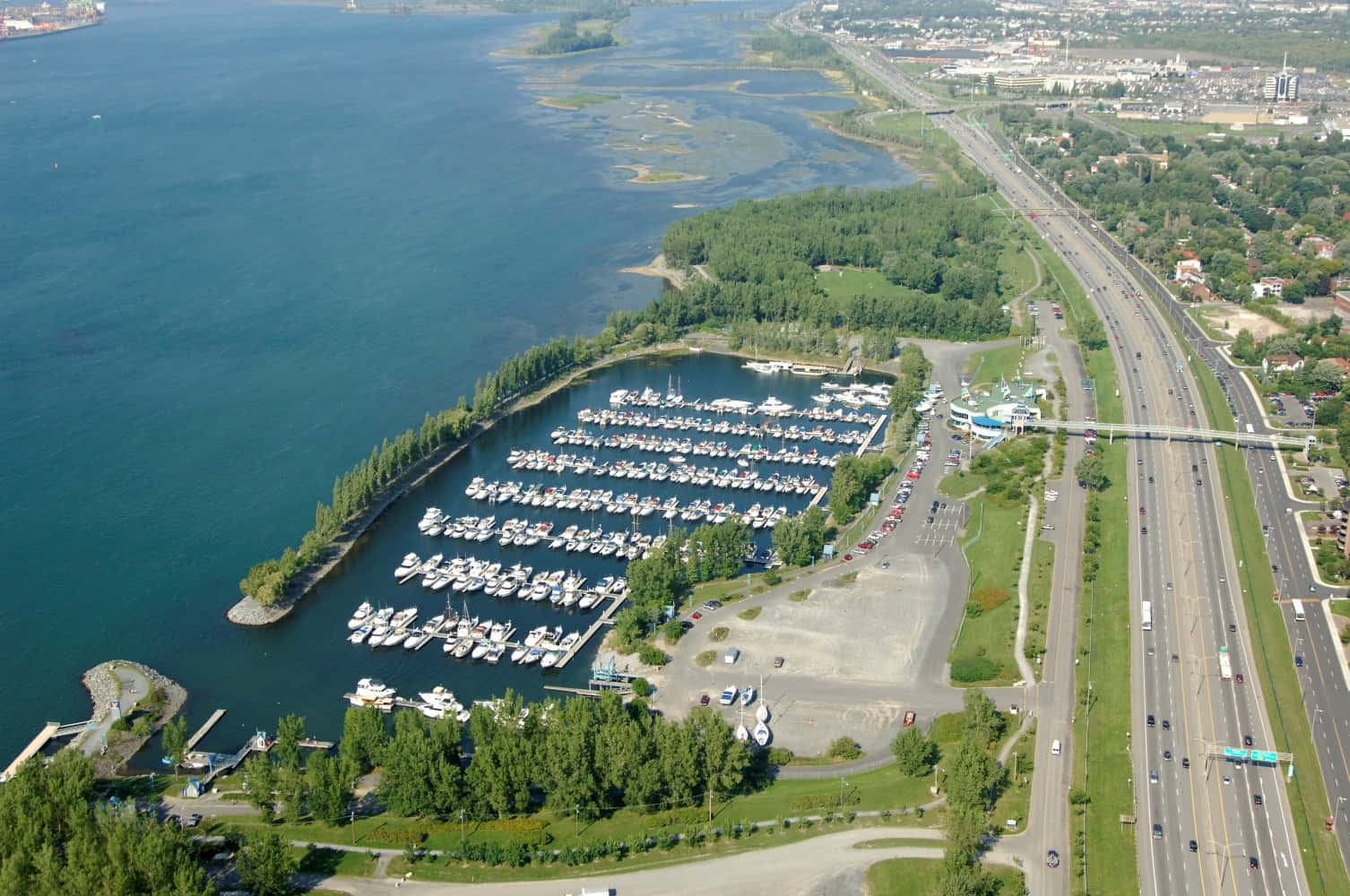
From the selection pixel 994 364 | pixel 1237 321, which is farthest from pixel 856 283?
pixel 1237 321

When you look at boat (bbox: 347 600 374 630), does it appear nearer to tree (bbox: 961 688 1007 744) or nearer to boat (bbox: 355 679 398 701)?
boat (bbox: 355 679 398 701)

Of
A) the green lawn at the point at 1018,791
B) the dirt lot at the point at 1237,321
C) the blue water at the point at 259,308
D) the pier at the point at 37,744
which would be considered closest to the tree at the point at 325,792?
the blue water at the point at 259,308

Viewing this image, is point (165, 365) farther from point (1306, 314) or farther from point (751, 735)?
point (1306, 314)

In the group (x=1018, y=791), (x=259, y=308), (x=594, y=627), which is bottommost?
(x=594, y=627)

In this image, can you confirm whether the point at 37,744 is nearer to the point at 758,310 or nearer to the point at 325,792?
the point at 325,792

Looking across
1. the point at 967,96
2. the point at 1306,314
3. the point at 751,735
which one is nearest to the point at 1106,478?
the point at 751,735
